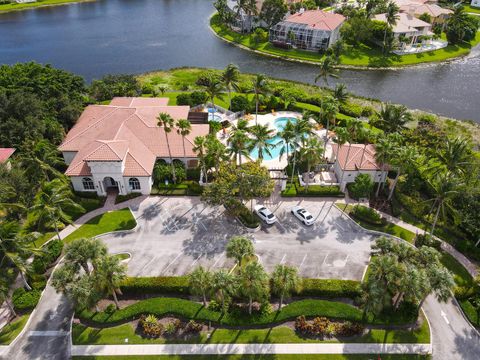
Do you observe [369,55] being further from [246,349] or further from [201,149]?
[246,349]

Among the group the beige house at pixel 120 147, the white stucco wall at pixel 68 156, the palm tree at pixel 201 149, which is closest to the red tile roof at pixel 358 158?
the palm tree at pixel 201 149

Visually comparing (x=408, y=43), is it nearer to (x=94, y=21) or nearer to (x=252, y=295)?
(x=252, y=295)

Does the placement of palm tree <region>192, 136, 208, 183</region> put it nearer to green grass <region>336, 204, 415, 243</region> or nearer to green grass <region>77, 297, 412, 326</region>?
green grass <region>77, 297, 412, 326</region>

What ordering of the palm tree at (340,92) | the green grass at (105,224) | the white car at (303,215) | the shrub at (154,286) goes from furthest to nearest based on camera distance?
1. the palm tree at (340,92)
2. the white car at (303,215)
3. the green grass at (105,224)
4. the shrub at (154,286)

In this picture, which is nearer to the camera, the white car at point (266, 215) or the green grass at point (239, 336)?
the green grass at point (239, 336)

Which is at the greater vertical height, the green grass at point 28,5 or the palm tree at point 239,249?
the green grass at point 28,5

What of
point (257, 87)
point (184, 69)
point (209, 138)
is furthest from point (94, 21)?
point (209, 138)

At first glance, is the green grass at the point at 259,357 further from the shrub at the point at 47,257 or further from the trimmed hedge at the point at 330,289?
the shrub at the point at 47,257

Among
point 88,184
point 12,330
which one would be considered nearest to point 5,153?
point 88,184
